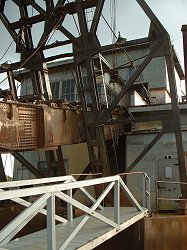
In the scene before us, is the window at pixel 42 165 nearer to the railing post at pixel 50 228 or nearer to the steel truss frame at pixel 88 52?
the steel truss frame at pixel 88 52

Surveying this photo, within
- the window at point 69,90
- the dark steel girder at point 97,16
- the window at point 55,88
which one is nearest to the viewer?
the dark steel girder at point 97,16

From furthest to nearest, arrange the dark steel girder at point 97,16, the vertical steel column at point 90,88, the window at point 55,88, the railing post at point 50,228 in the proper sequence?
the window at point 55,88, the vertical steel column at point 90,88, the dark steel girder at point 97,16, the railing post at point 50,228

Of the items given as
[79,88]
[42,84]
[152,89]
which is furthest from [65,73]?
[79,88]

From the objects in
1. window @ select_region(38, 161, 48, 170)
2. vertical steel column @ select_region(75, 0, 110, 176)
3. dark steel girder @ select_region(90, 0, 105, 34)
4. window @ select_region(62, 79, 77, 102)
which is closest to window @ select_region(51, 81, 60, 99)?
window @ select_region(62, 79, 77, 102)

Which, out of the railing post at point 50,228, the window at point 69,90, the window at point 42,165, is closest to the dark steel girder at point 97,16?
the railing post at point 50,228

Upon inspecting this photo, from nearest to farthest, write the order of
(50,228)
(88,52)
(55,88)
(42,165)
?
(50,228), (88,52), (42,165), (55,88)

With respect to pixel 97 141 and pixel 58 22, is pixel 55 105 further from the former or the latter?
pixel 58 22

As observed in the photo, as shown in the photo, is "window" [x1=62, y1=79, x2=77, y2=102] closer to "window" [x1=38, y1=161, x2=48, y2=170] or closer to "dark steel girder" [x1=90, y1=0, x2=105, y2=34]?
"window" [x1=38, y1=161, x2=48, y2=170]

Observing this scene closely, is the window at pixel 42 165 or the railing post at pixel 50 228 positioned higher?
the window at pixel 42 165

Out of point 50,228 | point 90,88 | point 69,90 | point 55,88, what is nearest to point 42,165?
point 69,90

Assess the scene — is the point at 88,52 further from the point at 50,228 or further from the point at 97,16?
the point at 50,228

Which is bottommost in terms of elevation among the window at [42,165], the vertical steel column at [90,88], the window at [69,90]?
the window at [42,165]

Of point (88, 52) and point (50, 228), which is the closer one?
point (50, 228)

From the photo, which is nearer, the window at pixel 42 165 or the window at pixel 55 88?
the window at pixel 42 165
